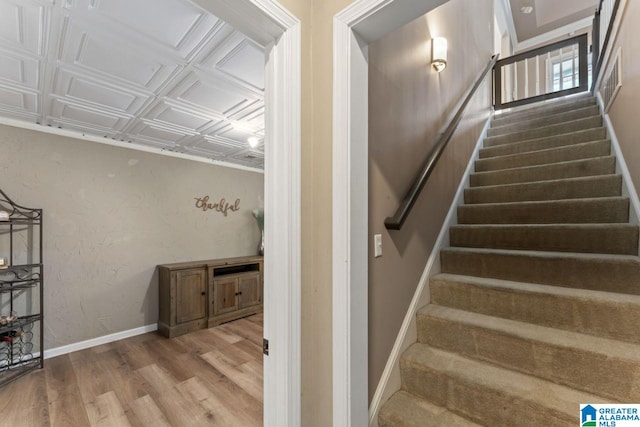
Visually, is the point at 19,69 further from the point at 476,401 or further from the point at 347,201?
the point at 476,401

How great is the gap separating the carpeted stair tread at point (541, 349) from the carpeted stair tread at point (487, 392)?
0.05m

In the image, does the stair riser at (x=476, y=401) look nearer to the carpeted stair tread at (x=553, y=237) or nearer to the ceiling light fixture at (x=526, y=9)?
the carpeted stair tread at (x=553, y=237)

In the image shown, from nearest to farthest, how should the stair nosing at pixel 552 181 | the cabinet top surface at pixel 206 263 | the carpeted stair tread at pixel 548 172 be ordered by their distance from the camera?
the stair nosing at pixel 552 181 < the carpeted stair tread at pixel 548 172 < the cabinet top surface at pixel 206 263

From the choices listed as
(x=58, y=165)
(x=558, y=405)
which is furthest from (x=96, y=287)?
(x=558, y=405)

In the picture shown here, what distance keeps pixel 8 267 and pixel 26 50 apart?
219 cm

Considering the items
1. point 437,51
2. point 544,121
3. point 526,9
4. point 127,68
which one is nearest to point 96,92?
point 127,68

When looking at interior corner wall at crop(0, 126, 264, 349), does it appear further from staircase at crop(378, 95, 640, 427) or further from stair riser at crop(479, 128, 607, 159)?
stair riser at crop(479, 128, 607, 159)

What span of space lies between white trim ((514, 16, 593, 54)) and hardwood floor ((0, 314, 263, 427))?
7.78 m

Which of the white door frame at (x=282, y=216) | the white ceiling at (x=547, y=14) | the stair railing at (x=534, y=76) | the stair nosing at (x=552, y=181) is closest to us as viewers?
the white door frame at (x=282, y=216)

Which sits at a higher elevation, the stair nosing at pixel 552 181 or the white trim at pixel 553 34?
the white trim at pixel 553 34

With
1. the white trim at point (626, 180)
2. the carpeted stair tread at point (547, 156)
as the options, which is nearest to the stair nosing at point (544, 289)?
the white trim at point (626, 180)

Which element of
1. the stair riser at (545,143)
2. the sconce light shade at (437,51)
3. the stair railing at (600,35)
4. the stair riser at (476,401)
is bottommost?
the stair riser at (476,401)

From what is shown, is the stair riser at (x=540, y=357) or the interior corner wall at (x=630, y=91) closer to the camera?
the stair riser at (x=540, y=357)

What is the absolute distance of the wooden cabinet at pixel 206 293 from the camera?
3.55 metres
